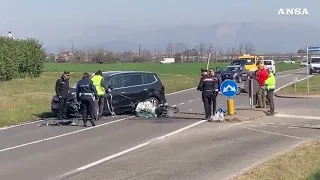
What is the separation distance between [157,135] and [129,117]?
4984 mm

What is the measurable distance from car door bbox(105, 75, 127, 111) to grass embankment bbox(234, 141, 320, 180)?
9.67 meters

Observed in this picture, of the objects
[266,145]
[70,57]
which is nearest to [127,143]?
[266,145]

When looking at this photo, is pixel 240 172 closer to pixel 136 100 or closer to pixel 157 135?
pixel 157 135

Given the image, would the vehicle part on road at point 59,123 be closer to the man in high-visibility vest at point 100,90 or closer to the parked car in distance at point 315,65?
the man in high-visibility vest at point 100,90

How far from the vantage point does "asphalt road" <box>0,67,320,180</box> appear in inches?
403

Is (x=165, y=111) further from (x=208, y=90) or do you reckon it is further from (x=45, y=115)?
(x=45, y=115)

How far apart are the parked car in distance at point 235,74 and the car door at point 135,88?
25.2 meters

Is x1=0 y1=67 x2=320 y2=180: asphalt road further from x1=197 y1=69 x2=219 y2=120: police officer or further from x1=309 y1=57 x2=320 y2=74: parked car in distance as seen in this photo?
x1=309 y1=57 x2=320 y2=74: parked car in distance

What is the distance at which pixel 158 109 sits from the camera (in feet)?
66.6

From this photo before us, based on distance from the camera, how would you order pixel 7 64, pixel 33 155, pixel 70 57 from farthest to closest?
pixel 70 57
pixel 7 64
pixel 33 155

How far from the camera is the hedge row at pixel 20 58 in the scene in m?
55.4

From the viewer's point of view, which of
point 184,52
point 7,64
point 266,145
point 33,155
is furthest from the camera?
point 184,52

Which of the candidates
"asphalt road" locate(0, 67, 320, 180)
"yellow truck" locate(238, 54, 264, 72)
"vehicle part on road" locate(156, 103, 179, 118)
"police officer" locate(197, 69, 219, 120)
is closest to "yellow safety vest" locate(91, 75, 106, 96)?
"asphalt road" locate(0, 67, 320, 180)

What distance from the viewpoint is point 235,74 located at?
46.9m
